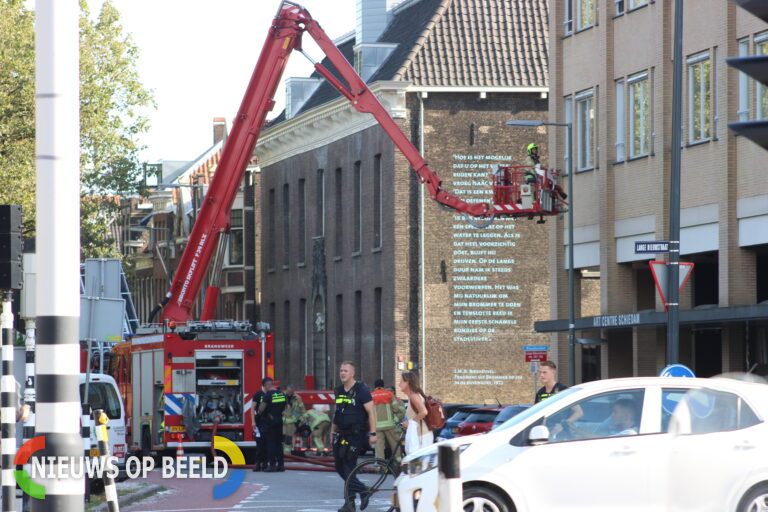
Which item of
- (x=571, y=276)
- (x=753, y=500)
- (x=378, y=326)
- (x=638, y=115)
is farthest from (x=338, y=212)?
(x=753, y=500)

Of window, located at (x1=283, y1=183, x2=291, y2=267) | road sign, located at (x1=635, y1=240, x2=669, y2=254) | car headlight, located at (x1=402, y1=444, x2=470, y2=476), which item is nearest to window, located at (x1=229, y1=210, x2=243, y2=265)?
window, located at (x1=283, y1=183, x2=291, y2=267)

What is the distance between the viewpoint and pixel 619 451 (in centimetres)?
1309

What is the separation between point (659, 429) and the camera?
1326 centimetres

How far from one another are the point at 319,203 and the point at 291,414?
19.1 m

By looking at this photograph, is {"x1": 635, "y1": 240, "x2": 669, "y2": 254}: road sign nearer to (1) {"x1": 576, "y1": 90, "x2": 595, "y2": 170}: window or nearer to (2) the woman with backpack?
(2) the woman with backpack

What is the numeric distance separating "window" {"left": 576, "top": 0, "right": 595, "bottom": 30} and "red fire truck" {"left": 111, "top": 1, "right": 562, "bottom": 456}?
4.87m

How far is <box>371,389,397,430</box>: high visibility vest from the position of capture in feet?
72.8

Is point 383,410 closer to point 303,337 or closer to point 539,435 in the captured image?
point 539,435

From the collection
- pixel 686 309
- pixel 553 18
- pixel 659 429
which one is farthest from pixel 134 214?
pixel 659 429

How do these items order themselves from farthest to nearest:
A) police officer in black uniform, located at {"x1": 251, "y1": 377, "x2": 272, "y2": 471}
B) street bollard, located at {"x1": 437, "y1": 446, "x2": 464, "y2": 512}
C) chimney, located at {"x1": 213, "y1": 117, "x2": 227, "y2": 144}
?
chimney, located at {"x1": 213, "y1": 117, "x2": 227, "y2": 144}
police officer in black uniform, located at {"x1": 251, "y1": 377, "x2": 272, "y2": 471}
street bollard, located at {"x1": 437, "y1": 446, "x2": 464, "y2": 512}

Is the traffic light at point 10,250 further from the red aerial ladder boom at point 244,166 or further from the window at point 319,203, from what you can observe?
the window at point 319,203

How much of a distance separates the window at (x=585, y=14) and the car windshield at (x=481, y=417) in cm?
1245

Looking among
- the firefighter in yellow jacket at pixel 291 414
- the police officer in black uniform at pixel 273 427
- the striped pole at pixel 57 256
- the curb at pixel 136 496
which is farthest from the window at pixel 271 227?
the striped pole at pixel 57 256

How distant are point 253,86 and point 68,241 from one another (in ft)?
79.2
